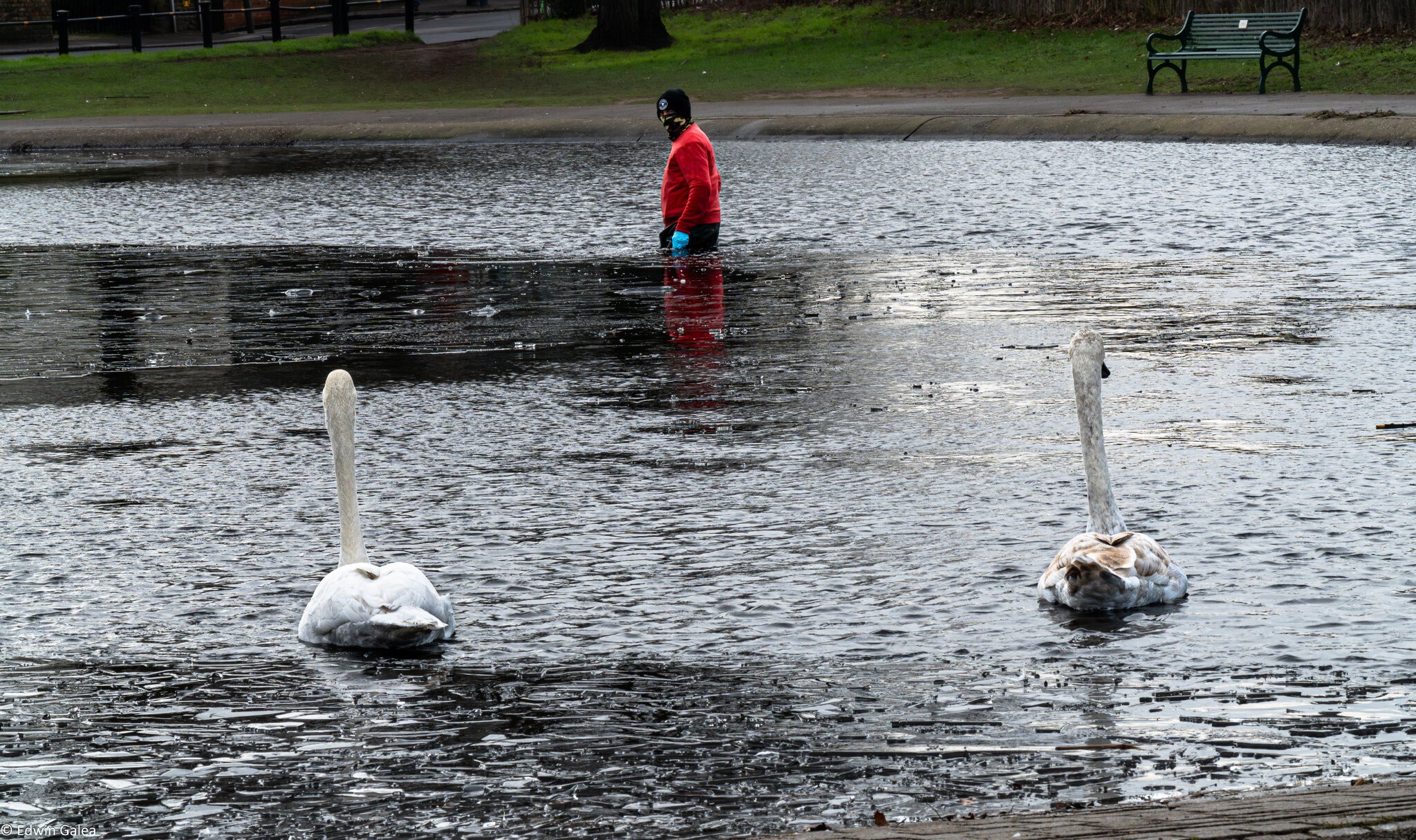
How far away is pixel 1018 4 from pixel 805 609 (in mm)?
29593

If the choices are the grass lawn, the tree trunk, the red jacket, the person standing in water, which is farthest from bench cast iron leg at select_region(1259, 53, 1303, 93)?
the tree trunk

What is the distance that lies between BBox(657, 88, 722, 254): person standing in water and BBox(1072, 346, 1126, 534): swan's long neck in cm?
816

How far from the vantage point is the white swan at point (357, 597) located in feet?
16.1

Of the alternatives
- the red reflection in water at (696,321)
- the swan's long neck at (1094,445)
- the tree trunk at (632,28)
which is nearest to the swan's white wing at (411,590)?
the swan's long neck at (1094,445)

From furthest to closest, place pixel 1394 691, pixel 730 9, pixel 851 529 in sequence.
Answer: pixel 730 9 → pixel 851 529 → pixel 1394 691

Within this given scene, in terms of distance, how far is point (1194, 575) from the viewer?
5430 mm

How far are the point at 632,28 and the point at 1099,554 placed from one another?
30.7m

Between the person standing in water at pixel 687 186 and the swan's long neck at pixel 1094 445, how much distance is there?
816 centimetres

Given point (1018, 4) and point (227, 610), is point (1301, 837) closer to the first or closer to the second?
point (227, 610)

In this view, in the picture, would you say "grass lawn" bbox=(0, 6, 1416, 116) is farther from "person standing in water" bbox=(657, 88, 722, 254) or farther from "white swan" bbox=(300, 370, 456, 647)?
"white swan" bbox=(300, 370, 456, 647)

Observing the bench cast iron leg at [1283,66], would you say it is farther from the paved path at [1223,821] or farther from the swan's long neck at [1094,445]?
the paved path at [1223,821]

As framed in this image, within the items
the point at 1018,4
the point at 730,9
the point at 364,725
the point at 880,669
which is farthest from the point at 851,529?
the point at 730,9

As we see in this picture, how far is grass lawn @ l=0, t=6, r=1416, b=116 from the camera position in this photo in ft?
82.1

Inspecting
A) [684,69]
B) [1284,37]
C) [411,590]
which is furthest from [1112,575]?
[684,69]
